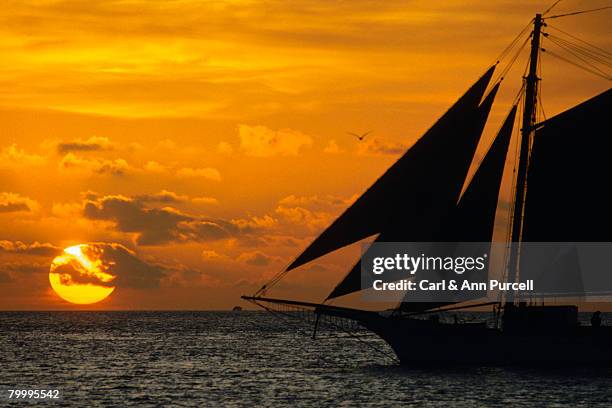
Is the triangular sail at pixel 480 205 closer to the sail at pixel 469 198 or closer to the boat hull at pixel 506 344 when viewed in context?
the sail at pixel 469 198

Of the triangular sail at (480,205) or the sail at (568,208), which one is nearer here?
the triangular sail at (480,205)

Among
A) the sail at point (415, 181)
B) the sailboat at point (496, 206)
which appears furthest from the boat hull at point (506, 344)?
the sail at point (415, 181)

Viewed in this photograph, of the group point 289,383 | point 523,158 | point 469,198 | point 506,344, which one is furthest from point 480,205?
point 289,383

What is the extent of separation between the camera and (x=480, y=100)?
185 feet

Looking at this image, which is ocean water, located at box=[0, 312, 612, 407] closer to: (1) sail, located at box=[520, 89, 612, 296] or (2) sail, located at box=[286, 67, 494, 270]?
(1) sail, located at box=[520, 89, 612, 296]

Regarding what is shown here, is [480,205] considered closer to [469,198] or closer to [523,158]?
[469,198]

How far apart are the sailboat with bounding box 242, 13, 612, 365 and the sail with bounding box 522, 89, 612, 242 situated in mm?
52

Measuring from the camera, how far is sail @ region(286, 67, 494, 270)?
174 ft

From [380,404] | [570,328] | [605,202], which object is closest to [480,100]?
[605,202]

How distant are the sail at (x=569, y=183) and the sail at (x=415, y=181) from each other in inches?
193

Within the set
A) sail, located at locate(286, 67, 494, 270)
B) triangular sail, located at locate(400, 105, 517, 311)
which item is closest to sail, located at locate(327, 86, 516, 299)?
triangular sail, located at locate(400, 105, 517, 311)

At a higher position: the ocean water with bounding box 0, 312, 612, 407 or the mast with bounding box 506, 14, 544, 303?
the mast with bounding box 506, 14, 544, 303

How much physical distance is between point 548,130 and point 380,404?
717 inches

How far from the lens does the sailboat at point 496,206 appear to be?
55.5m
